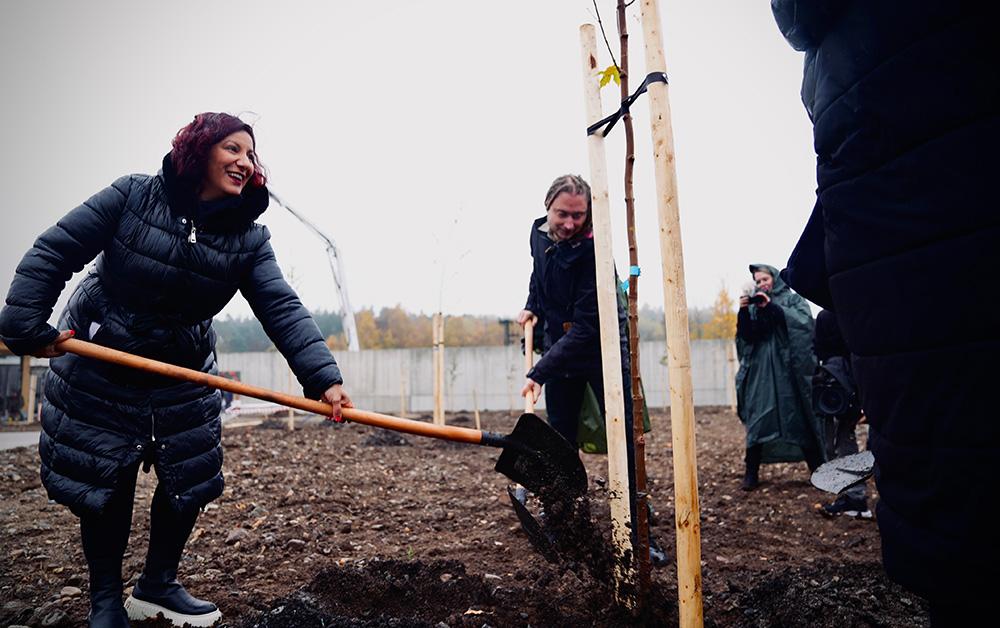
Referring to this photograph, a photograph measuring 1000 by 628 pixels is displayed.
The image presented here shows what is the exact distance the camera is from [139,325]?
2449 mm

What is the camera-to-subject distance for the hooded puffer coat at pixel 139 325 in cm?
227

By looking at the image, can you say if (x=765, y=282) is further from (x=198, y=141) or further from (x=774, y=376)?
(x=198, y=141)

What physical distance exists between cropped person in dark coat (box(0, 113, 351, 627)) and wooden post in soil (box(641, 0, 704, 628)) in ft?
4.60

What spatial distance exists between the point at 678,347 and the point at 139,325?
6.73 ft

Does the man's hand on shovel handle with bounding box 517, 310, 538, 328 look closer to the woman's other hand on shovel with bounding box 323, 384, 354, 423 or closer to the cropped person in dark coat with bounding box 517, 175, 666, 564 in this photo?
the cropped person in dark coat with bounding box 517, 175, 666, 564

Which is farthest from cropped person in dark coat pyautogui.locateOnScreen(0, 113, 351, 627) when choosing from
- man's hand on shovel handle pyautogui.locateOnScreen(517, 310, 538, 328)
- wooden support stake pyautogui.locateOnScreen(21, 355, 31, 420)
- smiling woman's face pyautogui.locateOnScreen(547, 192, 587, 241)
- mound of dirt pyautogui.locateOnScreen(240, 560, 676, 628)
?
wooden support stake pyautogui.locateOnScreen(21, 355, 31, 420)

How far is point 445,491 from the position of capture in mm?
5953

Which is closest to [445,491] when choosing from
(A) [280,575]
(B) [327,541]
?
(B) [327,541]

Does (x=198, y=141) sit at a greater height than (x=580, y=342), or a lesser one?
greater

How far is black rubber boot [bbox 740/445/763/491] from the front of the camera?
5.68 meters

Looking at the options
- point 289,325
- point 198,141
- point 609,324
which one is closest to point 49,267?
point 198,141

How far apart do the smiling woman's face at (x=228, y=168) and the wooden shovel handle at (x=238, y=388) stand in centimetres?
70

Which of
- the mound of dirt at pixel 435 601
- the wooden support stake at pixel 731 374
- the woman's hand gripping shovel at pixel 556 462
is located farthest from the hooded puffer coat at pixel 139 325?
the wooden support stake at pixel 731 374

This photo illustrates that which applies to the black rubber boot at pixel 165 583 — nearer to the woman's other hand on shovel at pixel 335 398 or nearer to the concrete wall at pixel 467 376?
the woman's other hand on shovel at pixel 335 398
